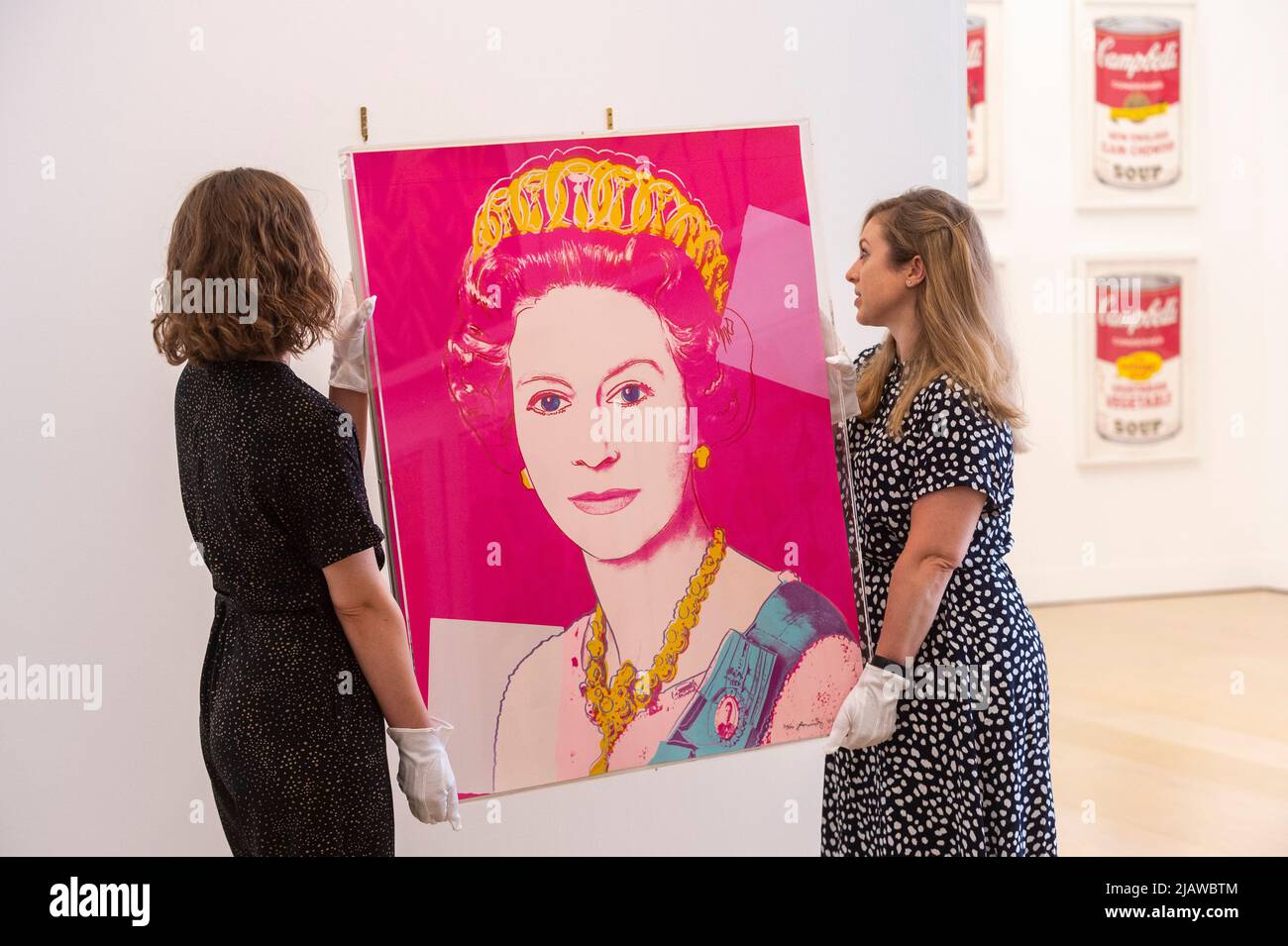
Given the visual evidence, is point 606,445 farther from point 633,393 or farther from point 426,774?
point 426,774

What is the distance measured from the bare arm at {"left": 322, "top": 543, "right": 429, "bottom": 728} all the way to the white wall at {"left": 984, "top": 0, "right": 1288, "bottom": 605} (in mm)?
5405

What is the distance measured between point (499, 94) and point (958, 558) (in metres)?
1.46

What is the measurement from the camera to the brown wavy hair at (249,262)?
165 centimetres

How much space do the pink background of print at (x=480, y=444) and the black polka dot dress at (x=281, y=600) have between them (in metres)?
0.30

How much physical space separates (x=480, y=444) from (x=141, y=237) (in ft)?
3.14

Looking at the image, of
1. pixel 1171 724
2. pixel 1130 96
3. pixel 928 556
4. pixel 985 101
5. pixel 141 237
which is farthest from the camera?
pixel 1130 96

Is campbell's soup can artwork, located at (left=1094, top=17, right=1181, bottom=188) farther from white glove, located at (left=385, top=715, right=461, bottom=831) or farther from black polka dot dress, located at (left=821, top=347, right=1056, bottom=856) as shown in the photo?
white glove, located at (left=385, top=715, right=461, bottom=831)

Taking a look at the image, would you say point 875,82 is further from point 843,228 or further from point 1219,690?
point 1219,690

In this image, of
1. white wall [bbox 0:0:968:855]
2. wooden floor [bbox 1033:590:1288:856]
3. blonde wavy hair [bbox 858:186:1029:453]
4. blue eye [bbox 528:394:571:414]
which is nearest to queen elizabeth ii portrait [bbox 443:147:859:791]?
blue eye [bbox 528:394:571:414]

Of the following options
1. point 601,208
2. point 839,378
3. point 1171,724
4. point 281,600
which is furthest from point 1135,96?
point 281,600

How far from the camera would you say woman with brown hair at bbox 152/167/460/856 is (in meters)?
1.66

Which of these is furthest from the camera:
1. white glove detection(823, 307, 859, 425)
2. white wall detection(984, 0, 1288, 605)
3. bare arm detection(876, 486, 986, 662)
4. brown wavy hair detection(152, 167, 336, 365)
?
white wall detection(984, 0, 1288, 605)

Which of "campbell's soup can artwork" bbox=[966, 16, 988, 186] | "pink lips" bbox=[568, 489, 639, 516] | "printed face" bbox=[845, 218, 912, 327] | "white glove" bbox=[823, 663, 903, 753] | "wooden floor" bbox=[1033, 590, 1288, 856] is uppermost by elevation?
"campbell's soup can artwork" bbox=[966, 16, 988, 186]

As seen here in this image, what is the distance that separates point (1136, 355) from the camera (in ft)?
22.2
